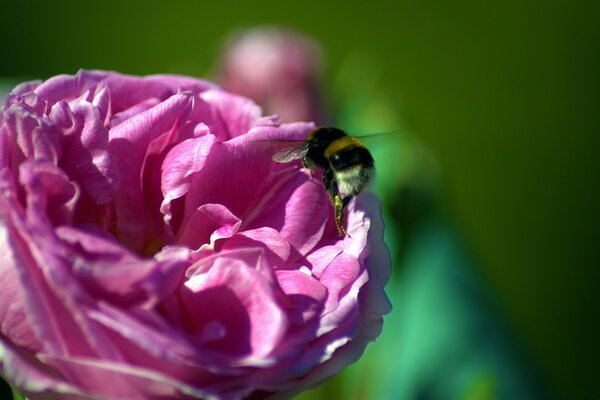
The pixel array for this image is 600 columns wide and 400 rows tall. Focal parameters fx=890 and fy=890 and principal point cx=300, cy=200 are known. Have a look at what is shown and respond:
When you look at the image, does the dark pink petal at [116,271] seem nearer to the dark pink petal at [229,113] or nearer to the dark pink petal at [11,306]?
the dark pink petal at [11,306]

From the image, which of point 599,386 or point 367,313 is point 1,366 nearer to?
point 367,313

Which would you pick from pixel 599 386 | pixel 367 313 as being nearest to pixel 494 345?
pixel 599 386

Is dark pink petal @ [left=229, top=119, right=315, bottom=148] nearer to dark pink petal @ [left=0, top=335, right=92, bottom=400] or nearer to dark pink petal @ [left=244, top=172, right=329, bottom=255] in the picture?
dark pink petal @ [left=244, top=172, right=329, bottom=255]

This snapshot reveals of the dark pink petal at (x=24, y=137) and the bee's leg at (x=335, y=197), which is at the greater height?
the dark pink petal at (x=24, y=137)

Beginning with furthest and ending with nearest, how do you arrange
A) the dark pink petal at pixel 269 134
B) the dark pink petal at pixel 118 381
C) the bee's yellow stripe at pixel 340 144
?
the bee's yellow stripe at pixel 340 144
the dark pink petal at pixel 269 134
the dark pink petal at pixel 118 381

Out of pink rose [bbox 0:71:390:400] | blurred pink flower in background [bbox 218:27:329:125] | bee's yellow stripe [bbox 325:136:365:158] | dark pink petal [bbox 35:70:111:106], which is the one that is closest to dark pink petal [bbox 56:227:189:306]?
pink rose [bbox 0:71:390:400]

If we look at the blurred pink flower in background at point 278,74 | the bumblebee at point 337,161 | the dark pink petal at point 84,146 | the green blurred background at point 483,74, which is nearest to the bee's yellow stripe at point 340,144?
the bumblebee at point 337,161

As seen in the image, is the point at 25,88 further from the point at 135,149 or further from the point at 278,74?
the point at 278,74
